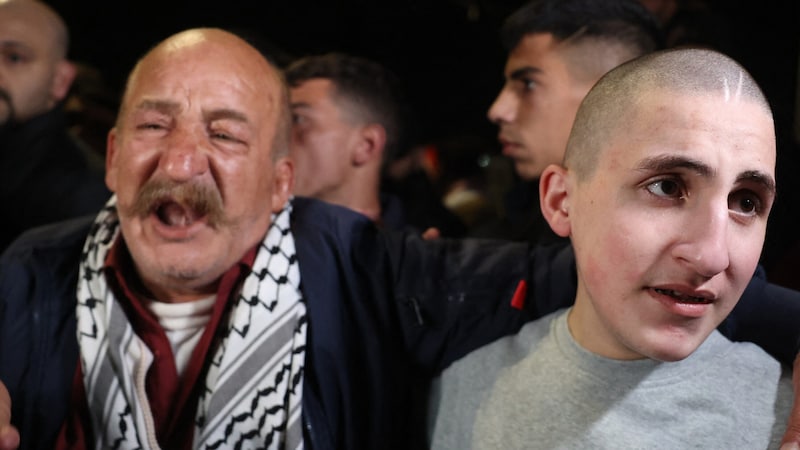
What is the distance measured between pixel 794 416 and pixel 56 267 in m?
1.47

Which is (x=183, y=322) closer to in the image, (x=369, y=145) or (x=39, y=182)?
(x=39, y=182)

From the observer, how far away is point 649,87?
4.27 ft

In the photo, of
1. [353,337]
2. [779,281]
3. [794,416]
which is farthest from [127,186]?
[779,281]

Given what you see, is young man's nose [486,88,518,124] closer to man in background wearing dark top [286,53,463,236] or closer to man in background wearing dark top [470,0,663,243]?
man in background wearing dark top [470,0,663,243]

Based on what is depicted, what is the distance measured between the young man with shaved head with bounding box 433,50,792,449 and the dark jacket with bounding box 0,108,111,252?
151 cm

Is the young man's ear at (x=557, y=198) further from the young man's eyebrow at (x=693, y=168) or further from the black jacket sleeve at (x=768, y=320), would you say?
the black jacket sleeve at (x=768, y=320)

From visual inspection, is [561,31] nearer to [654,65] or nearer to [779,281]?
[779,281]

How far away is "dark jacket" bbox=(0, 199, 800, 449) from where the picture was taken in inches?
66.3

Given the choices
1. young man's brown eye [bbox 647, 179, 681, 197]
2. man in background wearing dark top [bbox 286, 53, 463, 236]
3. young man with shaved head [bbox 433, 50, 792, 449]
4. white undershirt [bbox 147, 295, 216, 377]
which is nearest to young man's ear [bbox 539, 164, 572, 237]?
young man with shaved head [bbox 433, 50, 792, 449]

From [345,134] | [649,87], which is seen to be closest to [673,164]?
[649,87]

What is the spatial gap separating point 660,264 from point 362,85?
1.71 metres

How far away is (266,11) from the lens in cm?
407

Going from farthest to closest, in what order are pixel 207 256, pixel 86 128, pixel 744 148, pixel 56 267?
pixel 86 128, pixel 56 267, pixel 207 256, pixel 744 148

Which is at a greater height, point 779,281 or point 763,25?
point 763,25
